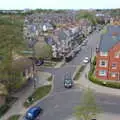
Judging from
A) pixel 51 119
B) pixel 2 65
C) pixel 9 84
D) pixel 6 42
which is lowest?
pixel 51 119

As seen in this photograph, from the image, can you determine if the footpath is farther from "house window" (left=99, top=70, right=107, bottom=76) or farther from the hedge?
"house window" (left=99, top=70, right=107, bottom=76)

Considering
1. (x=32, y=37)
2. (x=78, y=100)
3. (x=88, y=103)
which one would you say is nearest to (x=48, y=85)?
(x=78, y=100)

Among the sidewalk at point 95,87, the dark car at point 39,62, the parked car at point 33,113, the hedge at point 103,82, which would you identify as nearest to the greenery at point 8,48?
the parked car at point 33,113

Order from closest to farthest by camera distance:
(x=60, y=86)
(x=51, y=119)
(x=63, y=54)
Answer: (x=51, y=119), (x=60, y=86), (x=63, y=54)

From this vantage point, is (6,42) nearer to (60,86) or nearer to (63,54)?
(60,86)

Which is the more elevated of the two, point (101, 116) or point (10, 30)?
point (10, 30)

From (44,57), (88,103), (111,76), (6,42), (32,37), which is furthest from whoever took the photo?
(32,37)

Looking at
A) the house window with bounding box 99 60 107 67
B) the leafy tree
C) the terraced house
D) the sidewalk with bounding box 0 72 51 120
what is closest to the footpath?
the sidewalk with bounding box 0 72 51 120

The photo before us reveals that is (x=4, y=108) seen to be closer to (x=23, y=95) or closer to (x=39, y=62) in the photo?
(x=23, y=95)
